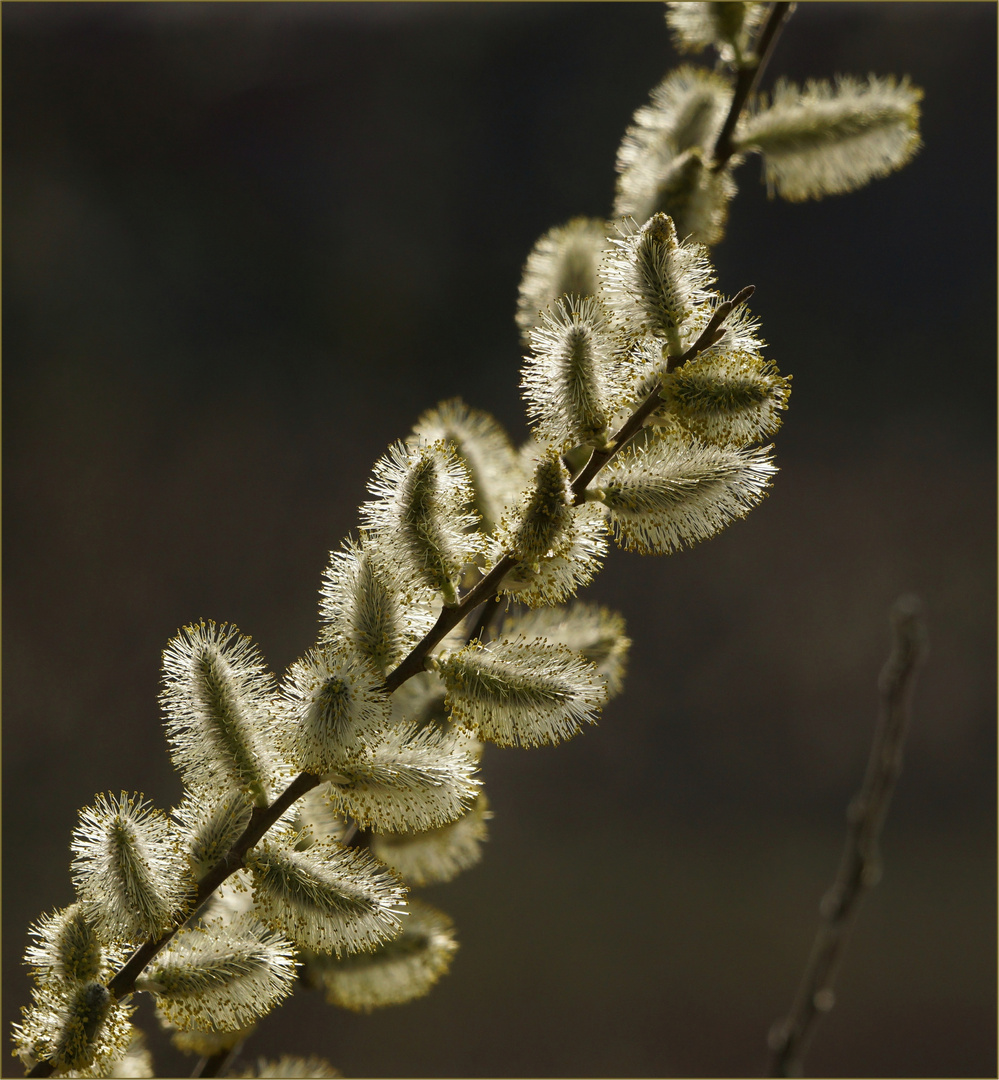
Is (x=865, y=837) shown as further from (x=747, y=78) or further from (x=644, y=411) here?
(x=747, y=78)

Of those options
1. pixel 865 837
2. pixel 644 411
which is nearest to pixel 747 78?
pixel 644 411

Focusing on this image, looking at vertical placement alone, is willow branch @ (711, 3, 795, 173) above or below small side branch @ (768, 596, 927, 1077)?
above

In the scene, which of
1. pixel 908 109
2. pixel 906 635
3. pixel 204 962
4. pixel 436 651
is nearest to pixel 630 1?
pixel 908 109

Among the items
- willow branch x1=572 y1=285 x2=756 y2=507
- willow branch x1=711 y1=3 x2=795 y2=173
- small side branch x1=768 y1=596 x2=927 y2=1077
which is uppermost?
willow branch x1=711 y1=3 x2=795 y2=173

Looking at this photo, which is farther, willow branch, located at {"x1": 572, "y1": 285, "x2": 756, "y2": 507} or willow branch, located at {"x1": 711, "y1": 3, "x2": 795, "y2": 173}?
willow branch, located at {"x1": 711, "y1": 3, "x2": 795, "y2": 173}

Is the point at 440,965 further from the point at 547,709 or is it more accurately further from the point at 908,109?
the point at 908,109
